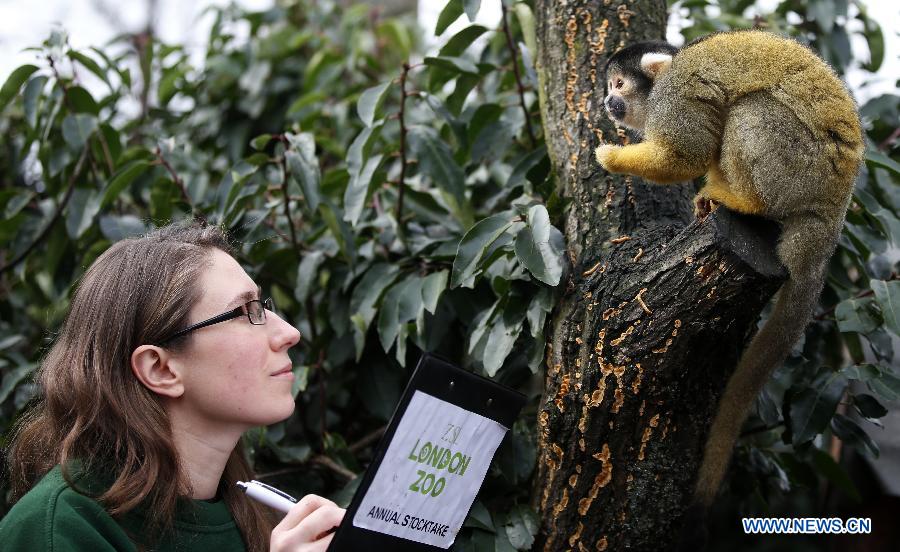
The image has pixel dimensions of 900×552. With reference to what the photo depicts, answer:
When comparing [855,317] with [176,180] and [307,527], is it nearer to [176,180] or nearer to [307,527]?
[307,527]

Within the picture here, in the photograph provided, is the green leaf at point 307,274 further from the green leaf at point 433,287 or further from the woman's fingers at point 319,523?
the woman's fingers at point 319,523

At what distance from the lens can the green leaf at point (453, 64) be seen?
209cm

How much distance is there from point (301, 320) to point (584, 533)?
1274 millimetres

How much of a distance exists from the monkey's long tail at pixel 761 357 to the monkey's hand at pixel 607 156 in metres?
0.35

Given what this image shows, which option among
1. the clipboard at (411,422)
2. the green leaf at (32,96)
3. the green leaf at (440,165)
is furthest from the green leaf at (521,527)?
the green leaf at (32,96)

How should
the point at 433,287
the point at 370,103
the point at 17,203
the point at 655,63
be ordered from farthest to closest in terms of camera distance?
the point at 17,203
the point at 370,103
the point at 433,287
the point at 655,63

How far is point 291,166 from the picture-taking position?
210 cm

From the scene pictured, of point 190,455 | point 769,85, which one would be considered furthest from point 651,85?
point 190,455

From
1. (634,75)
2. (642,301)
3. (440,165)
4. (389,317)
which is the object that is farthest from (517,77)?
(642,301)

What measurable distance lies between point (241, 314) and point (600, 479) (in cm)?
77

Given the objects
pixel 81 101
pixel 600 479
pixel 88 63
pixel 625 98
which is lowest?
pixel 600 479

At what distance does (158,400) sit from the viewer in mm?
1355

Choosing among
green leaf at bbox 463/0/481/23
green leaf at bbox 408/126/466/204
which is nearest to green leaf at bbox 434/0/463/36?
green leaf at bbox 463/0/481/23

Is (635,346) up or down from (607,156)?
down
